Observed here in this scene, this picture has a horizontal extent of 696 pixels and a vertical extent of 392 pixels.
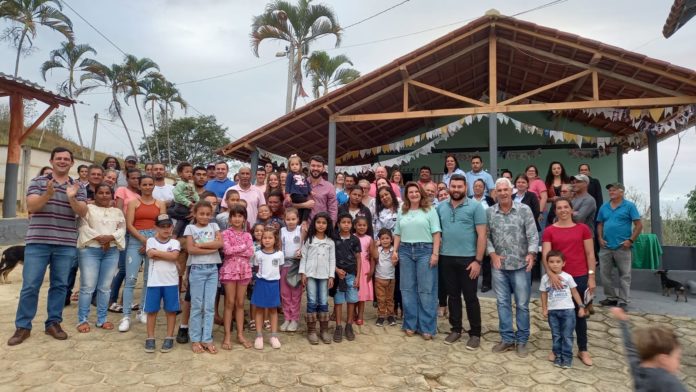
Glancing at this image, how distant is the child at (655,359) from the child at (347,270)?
9.61ft

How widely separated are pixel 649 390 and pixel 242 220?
3629 mm

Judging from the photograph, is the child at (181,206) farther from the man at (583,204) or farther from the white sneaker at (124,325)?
the man at (583,204)

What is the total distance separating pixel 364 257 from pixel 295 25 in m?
13.5

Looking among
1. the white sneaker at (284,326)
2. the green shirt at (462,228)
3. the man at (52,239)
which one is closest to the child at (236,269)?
the white sneaker at (284,326)

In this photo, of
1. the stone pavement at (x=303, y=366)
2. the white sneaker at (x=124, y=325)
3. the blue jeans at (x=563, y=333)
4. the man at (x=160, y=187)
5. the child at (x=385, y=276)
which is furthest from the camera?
the man at (x=160, y=187)

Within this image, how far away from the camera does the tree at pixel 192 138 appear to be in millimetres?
29781

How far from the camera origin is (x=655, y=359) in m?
2.04

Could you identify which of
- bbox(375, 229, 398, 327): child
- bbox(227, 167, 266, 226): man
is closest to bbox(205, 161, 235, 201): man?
bbox(227, 167, 266, 226): man

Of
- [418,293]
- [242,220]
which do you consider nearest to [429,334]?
[418,293]

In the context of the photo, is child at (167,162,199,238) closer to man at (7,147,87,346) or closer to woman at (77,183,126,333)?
woman at (77,183,126,333)

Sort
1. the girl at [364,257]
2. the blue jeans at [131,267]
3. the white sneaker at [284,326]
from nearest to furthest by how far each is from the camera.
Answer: the blue jeans at [131,267] < the white sneaker at [284,326] < the girl at [364,257]

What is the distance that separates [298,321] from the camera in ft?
16.7

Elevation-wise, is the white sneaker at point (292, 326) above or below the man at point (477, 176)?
below

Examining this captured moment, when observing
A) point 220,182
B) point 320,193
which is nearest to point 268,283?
point 320,193
